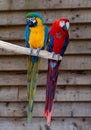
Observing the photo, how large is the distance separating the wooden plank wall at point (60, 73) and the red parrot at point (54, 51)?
0.54 metres

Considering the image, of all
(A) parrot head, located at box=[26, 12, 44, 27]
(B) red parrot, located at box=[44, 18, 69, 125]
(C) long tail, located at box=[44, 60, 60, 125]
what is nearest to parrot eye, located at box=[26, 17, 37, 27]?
(A) parrot head, located at box=[26, 12, 44, 27]

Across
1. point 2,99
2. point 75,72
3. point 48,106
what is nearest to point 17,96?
point 2,99

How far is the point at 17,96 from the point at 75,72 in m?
0.50

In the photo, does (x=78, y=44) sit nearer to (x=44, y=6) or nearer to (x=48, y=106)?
(x=44, y=6)

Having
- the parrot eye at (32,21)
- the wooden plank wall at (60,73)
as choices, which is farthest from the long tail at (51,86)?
the wooden plank wall at (60,73)

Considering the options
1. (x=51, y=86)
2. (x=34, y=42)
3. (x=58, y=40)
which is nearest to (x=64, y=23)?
(x=58, y=40)

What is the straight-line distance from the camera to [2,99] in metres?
2.47

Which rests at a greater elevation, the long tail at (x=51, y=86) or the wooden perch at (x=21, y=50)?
the wooden perch at (x=21, y=50)

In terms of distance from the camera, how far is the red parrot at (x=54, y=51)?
1837mm

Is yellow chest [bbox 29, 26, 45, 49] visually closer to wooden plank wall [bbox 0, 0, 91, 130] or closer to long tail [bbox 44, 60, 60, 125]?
long tail [bbox 44, 60, 60, 125]

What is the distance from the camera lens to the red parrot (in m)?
1.84

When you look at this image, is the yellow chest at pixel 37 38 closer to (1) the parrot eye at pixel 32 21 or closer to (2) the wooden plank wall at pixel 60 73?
(1) the parrot eye at pixel 32 21

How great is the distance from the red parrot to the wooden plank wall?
54cm

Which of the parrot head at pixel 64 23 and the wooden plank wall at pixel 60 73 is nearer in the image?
the parrot head at pixel 64 23
